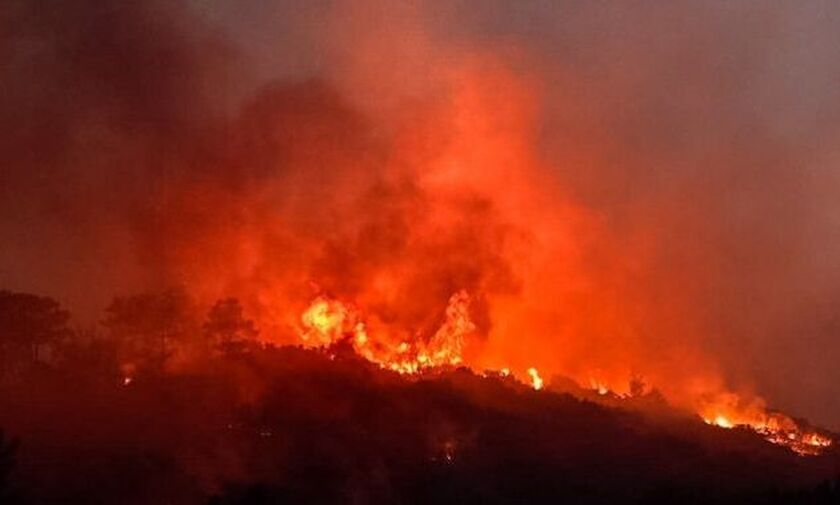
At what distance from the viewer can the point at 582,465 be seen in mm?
82250

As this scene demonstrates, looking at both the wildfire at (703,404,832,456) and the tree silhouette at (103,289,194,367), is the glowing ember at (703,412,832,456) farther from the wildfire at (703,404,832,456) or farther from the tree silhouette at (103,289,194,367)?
the tree silhouette at (103,289,194,367)

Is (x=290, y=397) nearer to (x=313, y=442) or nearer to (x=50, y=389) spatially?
(x=313, y=442)

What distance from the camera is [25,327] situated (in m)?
92.8

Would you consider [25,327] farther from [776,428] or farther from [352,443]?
[776,428]

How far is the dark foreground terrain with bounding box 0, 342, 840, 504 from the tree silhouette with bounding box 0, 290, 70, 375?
11.7 feet

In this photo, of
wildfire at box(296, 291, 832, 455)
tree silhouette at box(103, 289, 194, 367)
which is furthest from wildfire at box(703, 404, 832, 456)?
tree silhouette at box(103, 289, 194, 367)

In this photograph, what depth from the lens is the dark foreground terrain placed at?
2584 inches

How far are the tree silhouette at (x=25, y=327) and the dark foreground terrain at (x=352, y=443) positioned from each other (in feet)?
11.7

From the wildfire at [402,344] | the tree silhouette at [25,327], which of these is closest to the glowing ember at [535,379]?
the wildfire at [402,344]

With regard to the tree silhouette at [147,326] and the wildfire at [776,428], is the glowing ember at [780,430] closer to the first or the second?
the wildfire at [776,428]

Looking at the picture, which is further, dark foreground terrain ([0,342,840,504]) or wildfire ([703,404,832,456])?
wildfire ([703,404,832,456])

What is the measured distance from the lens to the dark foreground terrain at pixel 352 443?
65.6 metres

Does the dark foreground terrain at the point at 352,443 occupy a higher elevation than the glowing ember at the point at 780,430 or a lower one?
lower

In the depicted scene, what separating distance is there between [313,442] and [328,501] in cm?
1041
